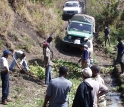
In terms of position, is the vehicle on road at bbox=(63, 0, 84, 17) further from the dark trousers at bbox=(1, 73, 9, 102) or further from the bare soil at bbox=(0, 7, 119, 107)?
the dark trousers at bbox=(1, 73, 9, 102)

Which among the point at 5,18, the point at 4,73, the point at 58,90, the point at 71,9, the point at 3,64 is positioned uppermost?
the point at 58,90

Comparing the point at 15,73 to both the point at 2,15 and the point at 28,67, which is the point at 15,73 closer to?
the point at 28,67

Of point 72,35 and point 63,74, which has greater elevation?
point 63,74

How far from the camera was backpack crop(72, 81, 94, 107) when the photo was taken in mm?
6918

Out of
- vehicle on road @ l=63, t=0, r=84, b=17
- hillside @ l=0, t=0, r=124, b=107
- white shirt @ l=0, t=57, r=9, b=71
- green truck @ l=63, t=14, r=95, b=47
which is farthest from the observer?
vehicle on road @ l=63, t=0, r=84, b=17

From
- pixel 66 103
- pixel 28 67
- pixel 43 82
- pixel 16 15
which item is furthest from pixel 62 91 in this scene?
pixel 16 15

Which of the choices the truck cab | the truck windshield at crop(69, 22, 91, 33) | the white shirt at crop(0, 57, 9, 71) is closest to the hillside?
the truck windshield at crop(69, 22, 91, 33)

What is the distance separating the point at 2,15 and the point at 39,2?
6351 millimetres

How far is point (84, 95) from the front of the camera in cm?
694

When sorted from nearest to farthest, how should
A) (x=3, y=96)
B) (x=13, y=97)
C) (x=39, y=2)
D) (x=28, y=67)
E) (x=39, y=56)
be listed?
(x=3, y=96)
(x=13, y=97)
(x=28, y=67)
(x=39, y=56)
(x=39, y=2)

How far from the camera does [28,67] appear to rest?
15.5 meters

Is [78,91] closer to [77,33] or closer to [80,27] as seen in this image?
[77,33]

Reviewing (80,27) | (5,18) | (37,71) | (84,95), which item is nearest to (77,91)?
(84,95)

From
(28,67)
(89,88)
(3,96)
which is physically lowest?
(28,67)
